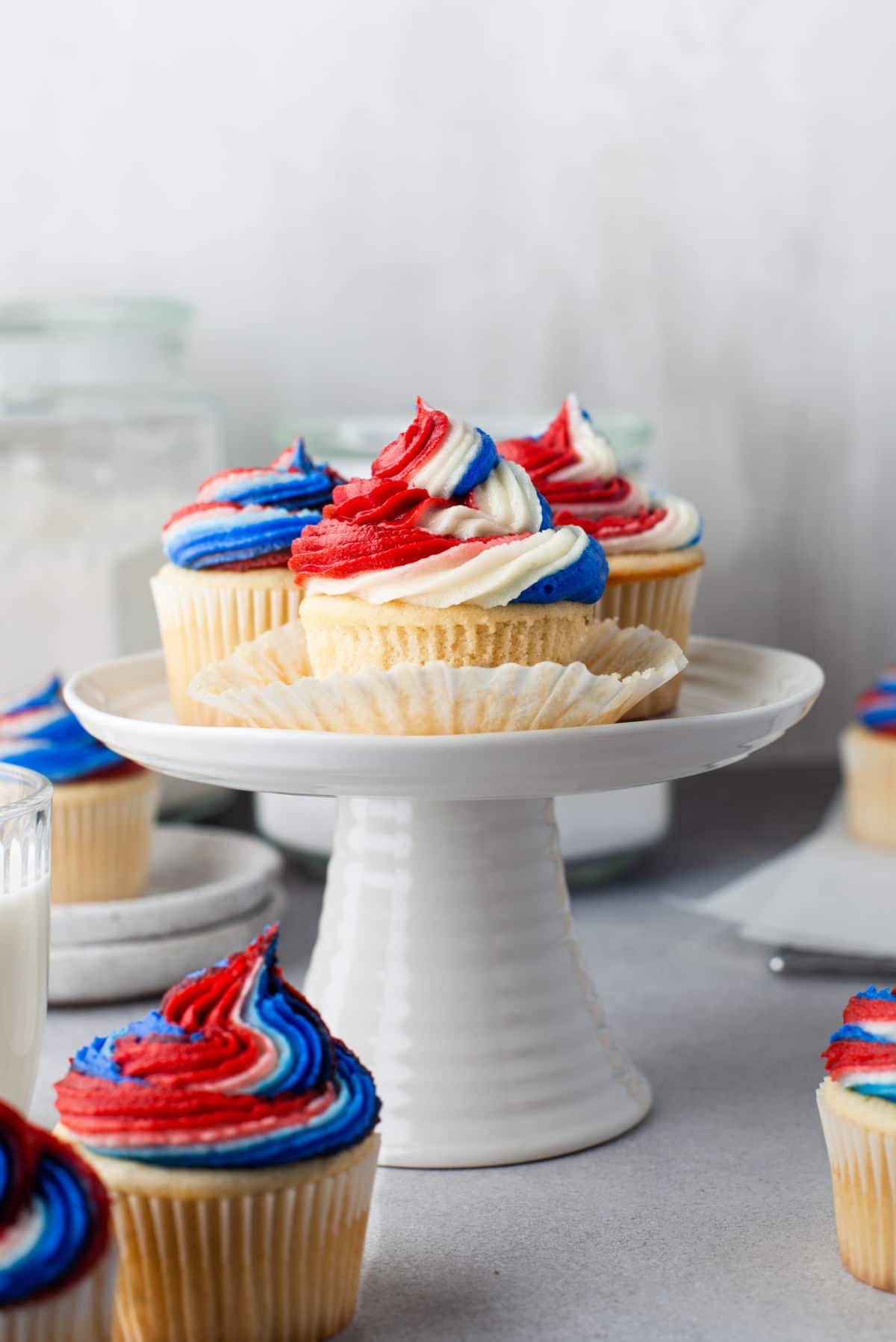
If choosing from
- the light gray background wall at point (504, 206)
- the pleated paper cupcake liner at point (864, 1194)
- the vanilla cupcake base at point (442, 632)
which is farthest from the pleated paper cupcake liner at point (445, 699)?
the light gray background wall at point (504, 206)

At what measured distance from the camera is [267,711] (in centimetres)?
89

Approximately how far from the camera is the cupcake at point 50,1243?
0.60 metres

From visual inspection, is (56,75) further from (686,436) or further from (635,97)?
(686,436)

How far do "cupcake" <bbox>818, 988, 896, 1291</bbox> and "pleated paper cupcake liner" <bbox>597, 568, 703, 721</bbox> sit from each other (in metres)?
0.27

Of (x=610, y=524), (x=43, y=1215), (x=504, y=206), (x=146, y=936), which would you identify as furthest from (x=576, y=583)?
(x=504, y=206)

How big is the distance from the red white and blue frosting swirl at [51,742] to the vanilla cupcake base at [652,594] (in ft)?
1.51

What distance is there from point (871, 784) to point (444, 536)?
2.70 ft

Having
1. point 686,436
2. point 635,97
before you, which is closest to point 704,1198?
point 686,436

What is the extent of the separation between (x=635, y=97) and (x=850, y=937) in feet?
3.42

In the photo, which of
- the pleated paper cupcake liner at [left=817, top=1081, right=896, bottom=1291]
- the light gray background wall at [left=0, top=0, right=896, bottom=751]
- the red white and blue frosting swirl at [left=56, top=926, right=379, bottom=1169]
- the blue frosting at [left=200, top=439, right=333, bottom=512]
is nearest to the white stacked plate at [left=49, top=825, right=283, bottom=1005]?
the blue frosting at [left=200, top=439, right=333, bottom=512]

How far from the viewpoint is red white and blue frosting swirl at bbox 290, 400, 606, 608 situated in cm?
86

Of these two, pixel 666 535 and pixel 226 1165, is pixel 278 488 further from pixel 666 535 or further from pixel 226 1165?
pixel 226 1165

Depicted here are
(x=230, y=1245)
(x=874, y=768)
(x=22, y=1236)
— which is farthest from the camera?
(x=874, y=768)

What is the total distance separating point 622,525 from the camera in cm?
107
